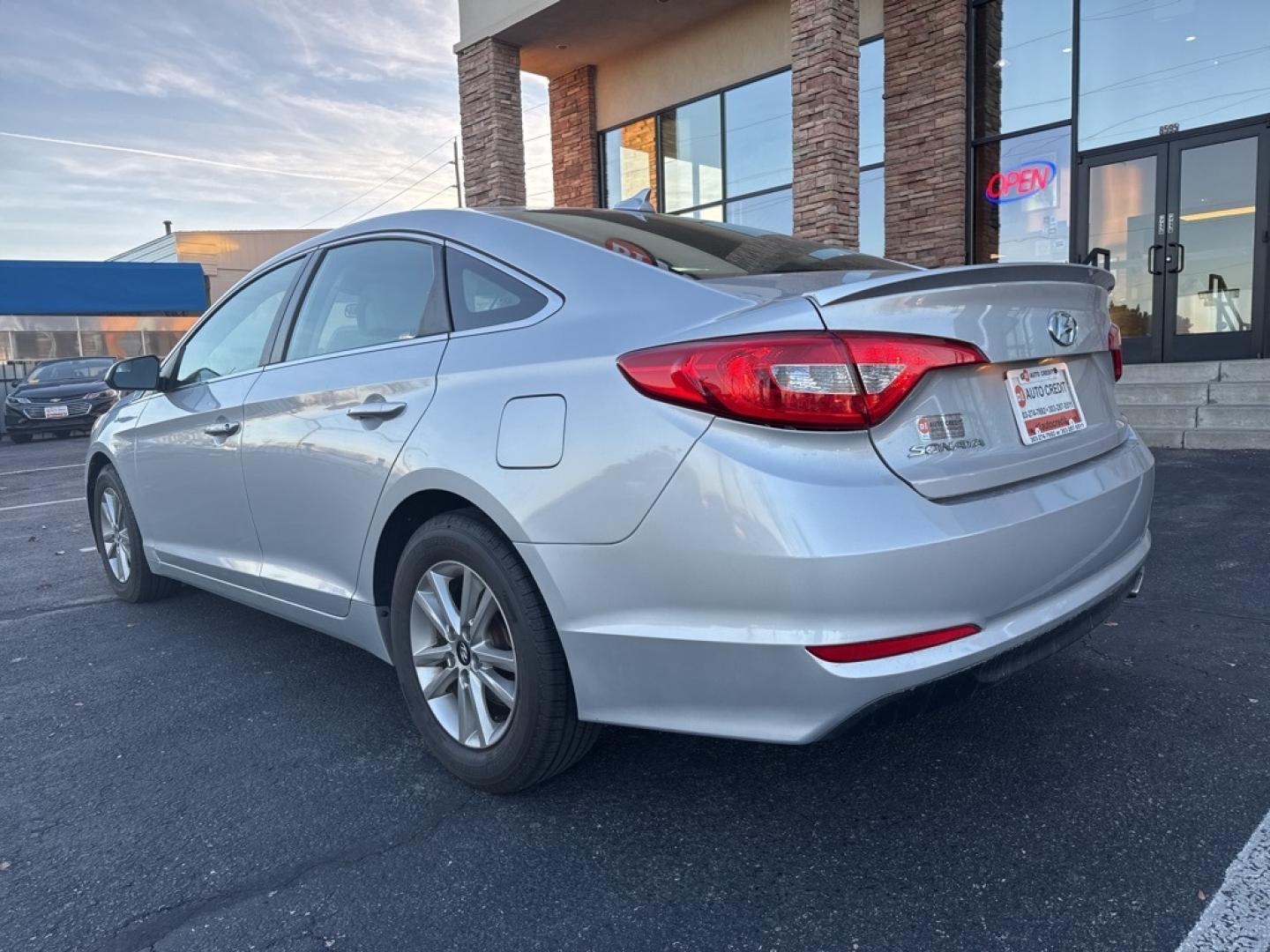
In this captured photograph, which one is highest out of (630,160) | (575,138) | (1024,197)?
(575,138)

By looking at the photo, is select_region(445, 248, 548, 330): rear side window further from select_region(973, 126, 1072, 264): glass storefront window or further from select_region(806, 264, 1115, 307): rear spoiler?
select_region(973, 126, 1072, 264): glass storefront window

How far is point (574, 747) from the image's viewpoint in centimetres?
219

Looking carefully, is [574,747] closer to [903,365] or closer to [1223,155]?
[903,365]

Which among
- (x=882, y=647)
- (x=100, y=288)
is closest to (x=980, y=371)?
(x=882, y=647)

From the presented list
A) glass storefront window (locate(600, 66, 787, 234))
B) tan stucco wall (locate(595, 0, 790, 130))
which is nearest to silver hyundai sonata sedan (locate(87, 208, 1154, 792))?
glass storefront window (locate(600, 66, 787, 234))

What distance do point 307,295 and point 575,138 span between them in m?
12.9

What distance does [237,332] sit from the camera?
3512 mm

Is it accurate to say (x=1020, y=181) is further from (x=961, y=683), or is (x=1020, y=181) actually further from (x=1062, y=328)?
(x=961, y=683)

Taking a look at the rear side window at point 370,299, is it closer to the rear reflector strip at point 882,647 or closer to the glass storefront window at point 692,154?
the rear reflector strip at point 882,647

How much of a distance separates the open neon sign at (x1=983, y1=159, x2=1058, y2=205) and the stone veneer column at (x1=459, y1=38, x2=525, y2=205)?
240 inches

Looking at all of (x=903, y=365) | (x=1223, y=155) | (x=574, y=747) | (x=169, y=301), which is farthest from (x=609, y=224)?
(x=169, y=301)

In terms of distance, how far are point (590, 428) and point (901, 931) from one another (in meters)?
1.15

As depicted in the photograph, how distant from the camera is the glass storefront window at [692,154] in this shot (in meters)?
13.3

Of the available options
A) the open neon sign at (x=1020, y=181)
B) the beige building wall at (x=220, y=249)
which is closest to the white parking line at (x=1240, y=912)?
the open neon sign at (x=1020, y=181)
